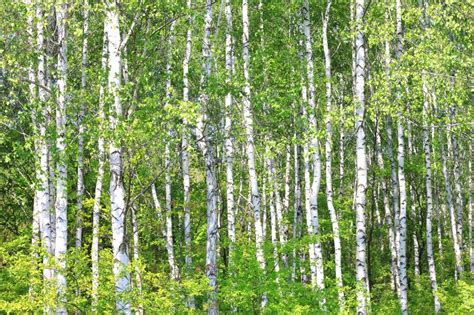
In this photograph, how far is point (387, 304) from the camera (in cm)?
1827

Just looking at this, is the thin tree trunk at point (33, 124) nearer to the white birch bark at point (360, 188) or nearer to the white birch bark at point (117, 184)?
the white birch bark at point (117, 184)

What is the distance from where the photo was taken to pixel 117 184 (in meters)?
8.28

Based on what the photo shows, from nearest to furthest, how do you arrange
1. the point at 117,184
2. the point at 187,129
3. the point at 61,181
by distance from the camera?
the point at 117,184
the point at 187,129
the point at 61,181

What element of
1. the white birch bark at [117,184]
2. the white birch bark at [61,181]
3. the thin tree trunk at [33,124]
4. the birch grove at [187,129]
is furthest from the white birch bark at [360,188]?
the thin tree trunk at [33,124]

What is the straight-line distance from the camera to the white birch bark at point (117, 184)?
27.0 ft

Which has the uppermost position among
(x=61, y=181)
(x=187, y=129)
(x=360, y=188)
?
(x=187, y=129)

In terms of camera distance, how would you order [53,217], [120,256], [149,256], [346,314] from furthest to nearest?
[149,256], [53,217], [346,314], [120,256]

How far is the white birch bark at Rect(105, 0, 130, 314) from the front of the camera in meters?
8.22

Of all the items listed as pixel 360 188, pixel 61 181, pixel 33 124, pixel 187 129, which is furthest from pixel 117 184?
pixel 360 188

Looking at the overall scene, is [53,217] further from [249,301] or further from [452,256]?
[452,256]

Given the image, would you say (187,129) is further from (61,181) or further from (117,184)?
(61,181)

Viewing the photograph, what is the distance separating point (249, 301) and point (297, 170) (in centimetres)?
710

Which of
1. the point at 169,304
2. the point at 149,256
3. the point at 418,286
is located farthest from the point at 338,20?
the point at 169,304

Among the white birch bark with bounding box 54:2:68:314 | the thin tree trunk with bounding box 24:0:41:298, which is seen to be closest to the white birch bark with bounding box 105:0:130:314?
the white birch bark with bounding box 54:2:68:314
